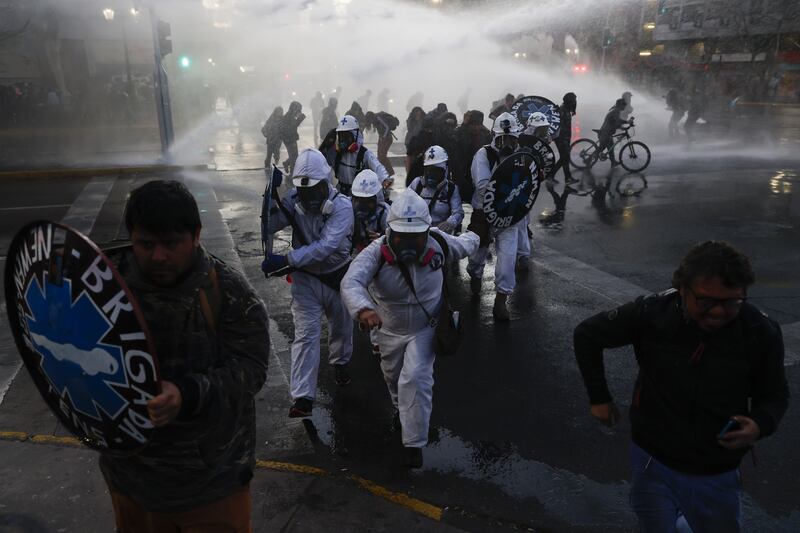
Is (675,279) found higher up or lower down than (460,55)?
lower down

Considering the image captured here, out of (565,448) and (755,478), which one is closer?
(755,478)

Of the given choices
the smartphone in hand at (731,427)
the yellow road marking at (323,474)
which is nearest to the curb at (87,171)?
the yellow road marking at (323,474)

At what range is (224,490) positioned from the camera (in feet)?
6.79

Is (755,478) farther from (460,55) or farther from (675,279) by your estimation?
(460,55)

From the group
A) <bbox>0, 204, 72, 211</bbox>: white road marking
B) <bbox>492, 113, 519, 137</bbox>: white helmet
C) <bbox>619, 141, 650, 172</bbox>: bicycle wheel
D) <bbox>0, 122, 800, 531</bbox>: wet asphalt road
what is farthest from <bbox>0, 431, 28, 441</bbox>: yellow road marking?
<bbox>619, 141, 650, 172</bbox>: bicycle wheel

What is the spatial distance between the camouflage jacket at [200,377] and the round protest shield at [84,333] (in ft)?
0.48

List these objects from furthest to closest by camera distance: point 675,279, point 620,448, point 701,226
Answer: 1. point 701,226
2. point 620,448
3. point 675,279

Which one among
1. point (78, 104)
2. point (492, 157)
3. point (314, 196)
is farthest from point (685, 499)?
point (78, 104)

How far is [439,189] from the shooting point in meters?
6.56

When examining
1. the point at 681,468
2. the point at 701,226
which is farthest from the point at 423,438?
the point at 701,226

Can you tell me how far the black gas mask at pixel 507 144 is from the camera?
6570mm

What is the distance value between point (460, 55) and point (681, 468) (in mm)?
35624

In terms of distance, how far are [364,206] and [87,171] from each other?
40.5 feet

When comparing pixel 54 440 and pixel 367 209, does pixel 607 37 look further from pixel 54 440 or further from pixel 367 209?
pixel 54 440
